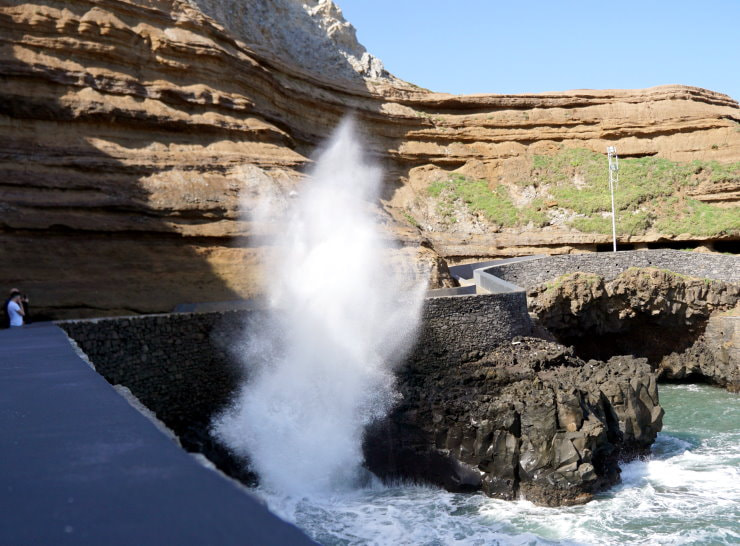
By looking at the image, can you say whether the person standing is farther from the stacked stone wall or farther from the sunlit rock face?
the sunlit rock face

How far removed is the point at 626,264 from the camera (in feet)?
82.0

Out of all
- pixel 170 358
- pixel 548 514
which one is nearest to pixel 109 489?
pixel 170 358

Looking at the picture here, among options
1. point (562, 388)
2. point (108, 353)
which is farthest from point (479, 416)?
point (108, 353)

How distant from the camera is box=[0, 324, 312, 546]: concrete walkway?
8.47ft

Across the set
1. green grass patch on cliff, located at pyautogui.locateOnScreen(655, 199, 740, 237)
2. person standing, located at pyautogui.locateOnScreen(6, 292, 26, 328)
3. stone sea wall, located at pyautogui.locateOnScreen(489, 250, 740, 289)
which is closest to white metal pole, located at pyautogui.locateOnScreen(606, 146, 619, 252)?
green grass patch on cliff, located at pyautogui.locateOnScreen(655, 199, 740, 237)

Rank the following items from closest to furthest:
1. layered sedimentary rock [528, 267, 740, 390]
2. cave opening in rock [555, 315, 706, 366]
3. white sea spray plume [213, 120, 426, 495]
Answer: white sea spray plume [213, 120, 426, 495] → layered sedimentary rock [528, 267, 740, 390] → cave opening in rock [555, 315, 706, 366]

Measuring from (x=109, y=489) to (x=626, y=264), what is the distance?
24.5 meters

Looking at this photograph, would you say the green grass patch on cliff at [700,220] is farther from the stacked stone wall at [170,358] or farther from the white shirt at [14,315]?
the white shirt at [14,315]

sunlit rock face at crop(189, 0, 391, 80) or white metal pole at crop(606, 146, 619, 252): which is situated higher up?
sunlit rock face at crop(189, 0, 391, 80)

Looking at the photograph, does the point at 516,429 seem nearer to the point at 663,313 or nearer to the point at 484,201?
the point at 663,313

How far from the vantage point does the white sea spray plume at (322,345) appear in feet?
44.9

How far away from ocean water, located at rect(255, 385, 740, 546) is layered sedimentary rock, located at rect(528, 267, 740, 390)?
30.6 ft

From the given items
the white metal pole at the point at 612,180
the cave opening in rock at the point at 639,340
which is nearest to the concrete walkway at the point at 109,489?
the cave opening in rock at the point at 639,340

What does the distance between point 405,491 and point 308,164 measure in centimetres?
1196
